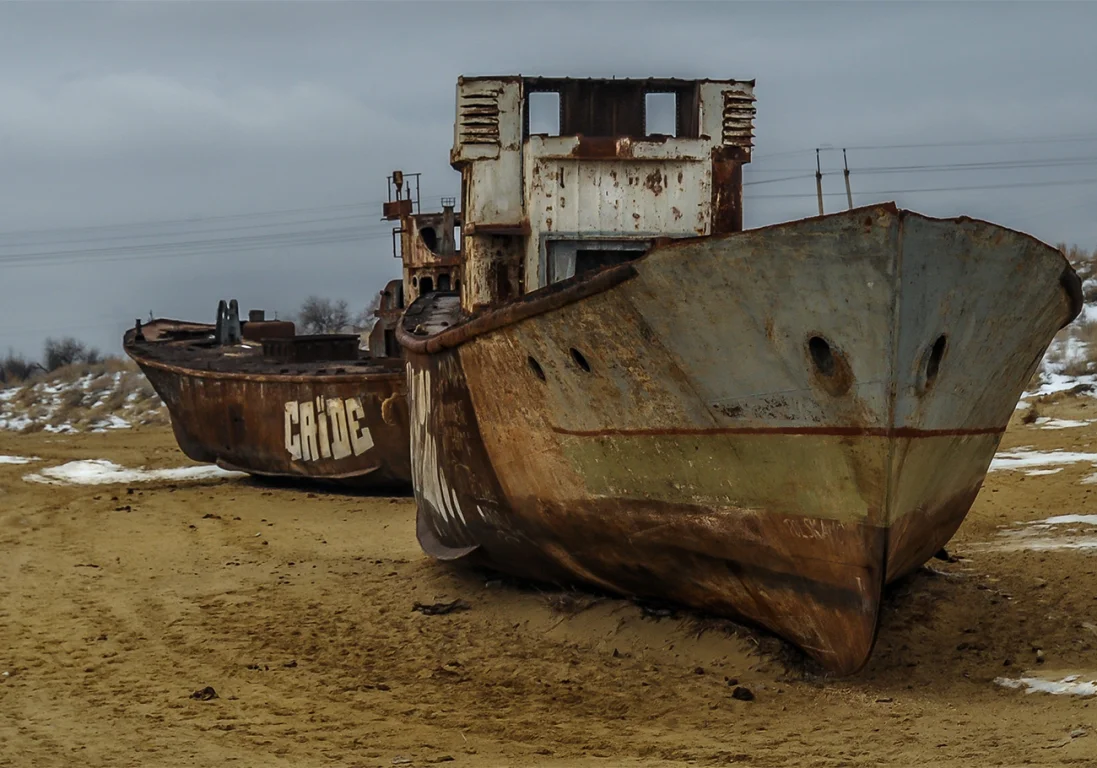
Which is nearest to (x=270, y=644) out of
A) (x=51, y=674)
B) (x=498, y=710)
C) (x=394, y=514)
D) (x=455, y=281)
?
(x=51, y=674)

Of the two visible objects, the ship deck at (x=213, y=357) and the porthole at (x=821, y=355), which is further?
the ship deck at (x=213, y=357)

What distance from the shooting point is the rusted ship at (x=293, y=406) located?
13.8 meters

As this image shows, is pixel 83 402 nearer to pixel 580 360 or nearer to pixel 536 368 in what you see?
pixel 536 368

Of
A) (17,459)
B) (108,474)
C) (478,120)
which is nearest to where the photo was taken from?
(478,120)

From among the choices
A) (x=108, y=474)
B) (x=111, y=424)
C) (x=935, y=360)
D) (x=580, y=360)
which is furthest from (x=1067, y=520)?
(x=111, y=424)

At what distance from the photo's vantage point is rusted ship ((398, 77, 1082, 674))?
525cm

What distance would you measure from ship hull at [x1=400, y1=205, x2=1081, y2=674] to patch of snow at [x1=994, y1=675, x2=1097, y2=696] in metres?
0.63

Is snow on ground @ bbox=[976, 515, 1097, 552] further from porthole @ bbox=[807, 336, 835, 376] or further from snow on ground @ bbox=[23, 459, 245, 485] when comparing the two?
snow on ground @ bbox=[23, 459, 245, 485]

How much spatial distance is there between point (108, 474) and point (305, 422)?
3828 millimetres

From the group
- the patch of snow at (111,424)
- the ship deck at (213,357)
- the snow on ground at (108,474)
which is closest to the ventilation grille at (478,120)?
the ship deck at (213,357)

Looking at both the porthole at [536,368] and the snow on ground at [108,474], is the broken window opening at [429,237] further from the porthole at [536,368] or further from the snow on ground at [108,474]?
the porthole at [536,368]

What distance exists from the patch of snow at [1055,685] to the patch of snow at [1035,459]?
7.27 metres

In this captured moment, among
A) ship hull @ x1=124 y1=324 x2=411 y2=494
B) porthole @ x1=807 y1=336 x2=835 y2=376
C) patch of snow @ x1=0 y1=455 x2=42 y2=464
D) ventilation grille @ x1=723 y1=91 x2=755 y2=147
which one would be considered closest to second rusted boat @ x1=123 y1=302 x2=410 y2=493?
ship hull @ x1=124 y1=324 x2=411 y2=494

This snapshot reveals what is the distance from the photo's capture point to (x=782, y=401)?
5.55 meters
